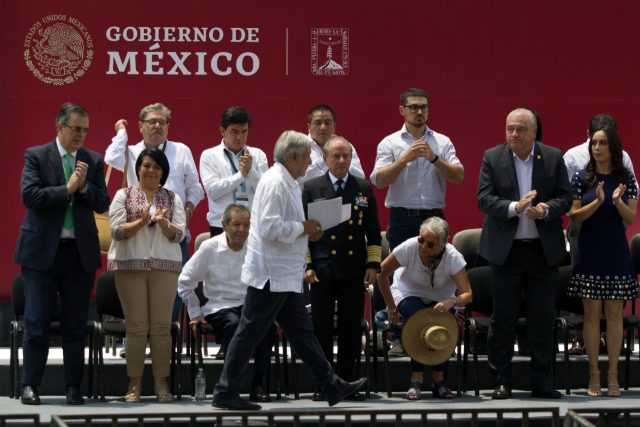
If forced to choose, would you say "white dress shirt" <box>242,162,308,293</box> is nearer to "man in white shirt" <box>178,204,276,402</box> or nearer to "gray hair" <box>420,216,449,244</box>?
"man in white shirt" <box>178,204,276,402</box>

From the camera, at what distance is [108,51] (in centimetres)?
1138

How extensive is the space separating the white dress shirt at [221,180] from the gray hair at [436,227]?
1.22 m

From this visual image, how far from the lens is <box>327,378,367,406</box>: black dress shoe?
8531 mm

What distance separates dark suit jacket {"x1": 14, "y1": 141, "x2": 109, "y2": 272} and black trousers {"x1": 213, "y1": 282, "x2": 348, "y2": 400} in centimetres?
117

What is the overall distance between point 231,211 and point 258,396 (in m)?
1.16

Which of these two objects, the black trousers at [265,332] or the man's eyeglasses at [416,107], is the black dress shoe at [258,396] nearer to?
the black trousers at [265,332]

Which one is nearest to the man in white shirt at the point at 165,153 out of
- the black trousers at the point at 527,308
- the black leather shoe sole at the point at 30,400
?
the black leather shoe sole at the point at 30,400

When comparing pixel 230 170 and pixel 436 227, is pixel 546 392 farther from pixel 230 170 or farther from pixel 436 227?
pixel 230 170

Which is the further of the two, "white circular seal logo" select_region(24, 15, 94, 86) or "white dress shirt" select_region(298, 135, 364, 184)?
"white circular seal logo" select_region(24, 15, 94, 86)

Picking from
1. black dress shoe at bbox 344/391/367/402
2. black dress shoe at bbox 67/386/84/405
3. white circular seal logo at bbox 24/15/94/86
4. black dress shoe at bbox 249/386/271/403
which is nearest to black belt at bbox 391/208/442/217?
black dress shoe at bbox 344/391/367/402

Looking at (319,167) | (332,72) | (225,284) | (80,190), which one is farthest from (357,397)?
(332,72)

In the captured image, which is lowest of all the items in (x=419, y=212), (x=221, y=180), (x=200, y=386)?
(x=200, y=386)

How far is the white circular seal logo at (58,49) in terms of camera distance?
1127 centimetres

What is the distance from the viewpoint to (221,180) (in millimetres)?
9594
